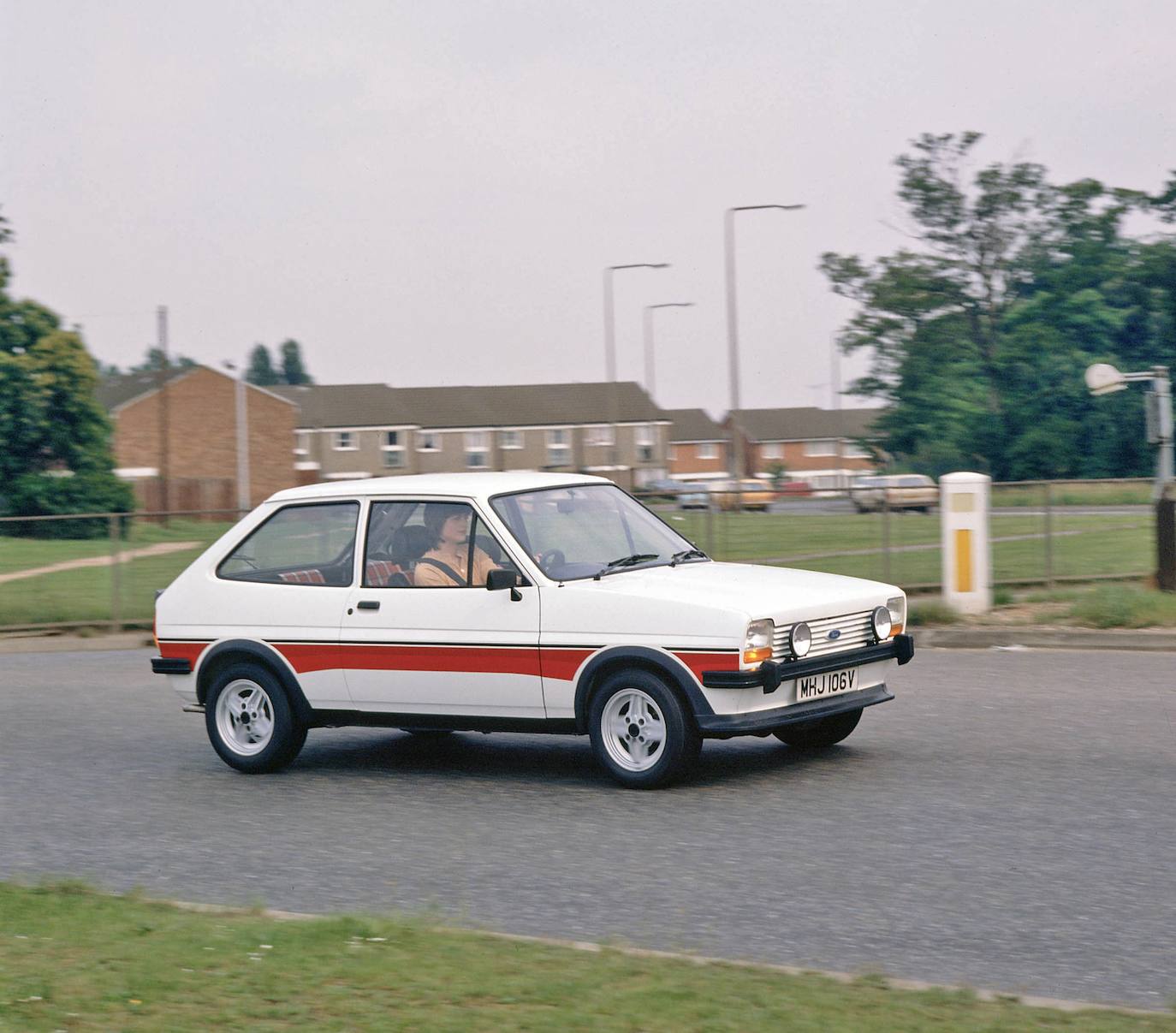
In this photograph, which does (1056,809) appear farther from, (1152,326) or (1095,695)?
(1152,326)

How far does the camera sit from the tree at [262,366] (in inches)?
7190

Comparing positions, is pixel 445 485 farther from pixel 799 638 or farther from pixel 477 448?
pixel 477 448

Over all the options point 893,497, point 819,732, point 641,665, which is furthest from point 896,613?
point 893,497

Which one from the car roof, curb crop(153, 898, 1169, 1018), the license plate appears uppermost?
the car roof

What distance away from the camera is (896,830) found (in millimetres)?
7488

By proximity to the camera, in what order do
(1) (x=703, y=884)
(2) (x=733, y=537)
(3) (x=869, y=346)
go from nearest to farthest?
(1) (x=703, y=884) → (2) (x=733, y=537) → (3) (x=869, y=346)

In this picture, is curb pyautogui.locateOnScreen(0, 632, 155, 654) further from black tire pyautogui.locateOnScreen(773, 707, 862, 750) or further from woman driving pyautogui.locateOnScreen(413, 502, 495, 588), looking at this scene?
black tire pyautogui.locateOnScreen(773, 707, 862, 750)

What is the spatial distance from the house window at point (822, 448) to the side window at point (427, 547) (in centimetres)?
12705

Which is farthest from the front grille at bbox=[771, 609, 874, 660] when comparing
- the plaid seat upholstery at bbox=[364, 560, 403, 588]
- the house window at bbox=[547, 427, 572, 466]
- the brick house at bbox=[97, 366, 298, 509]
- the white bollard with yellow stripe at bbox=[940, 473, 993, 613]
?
the house window at bbox=[547, 427, 572, 466]

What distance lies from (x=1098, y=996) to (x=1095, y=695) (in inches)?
284

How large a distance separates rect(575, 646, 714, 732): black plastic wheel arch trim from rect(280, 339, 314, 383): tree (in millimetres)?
181369

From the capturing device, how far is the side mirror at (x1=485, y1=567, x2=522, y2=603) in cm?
889

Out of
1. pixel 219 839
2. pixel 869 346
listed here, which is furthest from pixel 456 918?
pixel 869 346

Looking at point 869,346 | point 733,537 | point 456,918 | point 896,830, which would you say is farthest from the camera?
point 869,346
